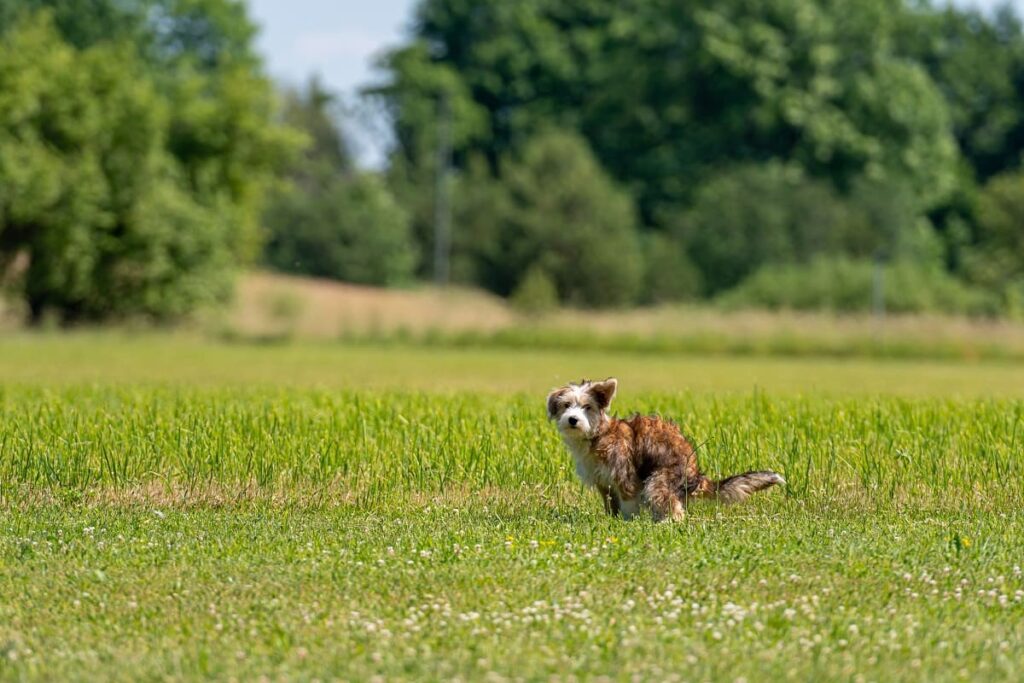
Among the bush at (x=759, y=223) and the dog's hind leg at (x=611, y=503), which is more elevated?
the bush at (x=759, y=223)

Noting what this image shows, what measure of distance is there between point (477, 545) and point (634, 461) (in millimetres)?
1487

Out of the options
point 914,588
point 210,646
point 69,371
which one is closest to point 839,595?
point 914,588

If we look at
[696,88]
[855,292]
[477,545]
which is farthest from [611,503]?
[696,88]

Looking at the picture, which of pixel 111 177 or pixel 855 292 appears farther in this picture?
pixel 855 292

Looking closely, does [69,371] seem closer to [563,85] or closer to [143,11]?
[143,11]

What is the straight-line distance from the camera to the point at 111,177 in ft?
163

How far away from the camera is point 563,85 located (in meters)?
85.8

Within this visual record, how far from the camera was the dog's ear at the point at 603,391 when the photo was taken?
10.5 meters

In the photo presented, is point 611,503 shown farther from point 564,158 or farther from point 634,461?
point 564,158

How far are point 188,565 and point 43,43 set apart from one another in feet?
142

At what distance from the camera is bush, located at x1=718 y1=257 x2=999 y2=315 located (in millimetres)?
58625

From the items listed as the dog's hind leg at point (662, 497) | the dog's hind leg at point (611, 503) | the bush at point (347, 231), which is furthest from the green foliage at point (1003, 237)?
the dog's hind leg at point (662, 497)

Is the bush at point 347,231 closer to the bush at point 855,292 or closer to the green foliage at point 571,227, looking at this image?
the green foliage at point 571,227

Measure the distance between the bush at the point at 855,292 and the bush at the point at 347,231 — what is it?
16882 millimetres
